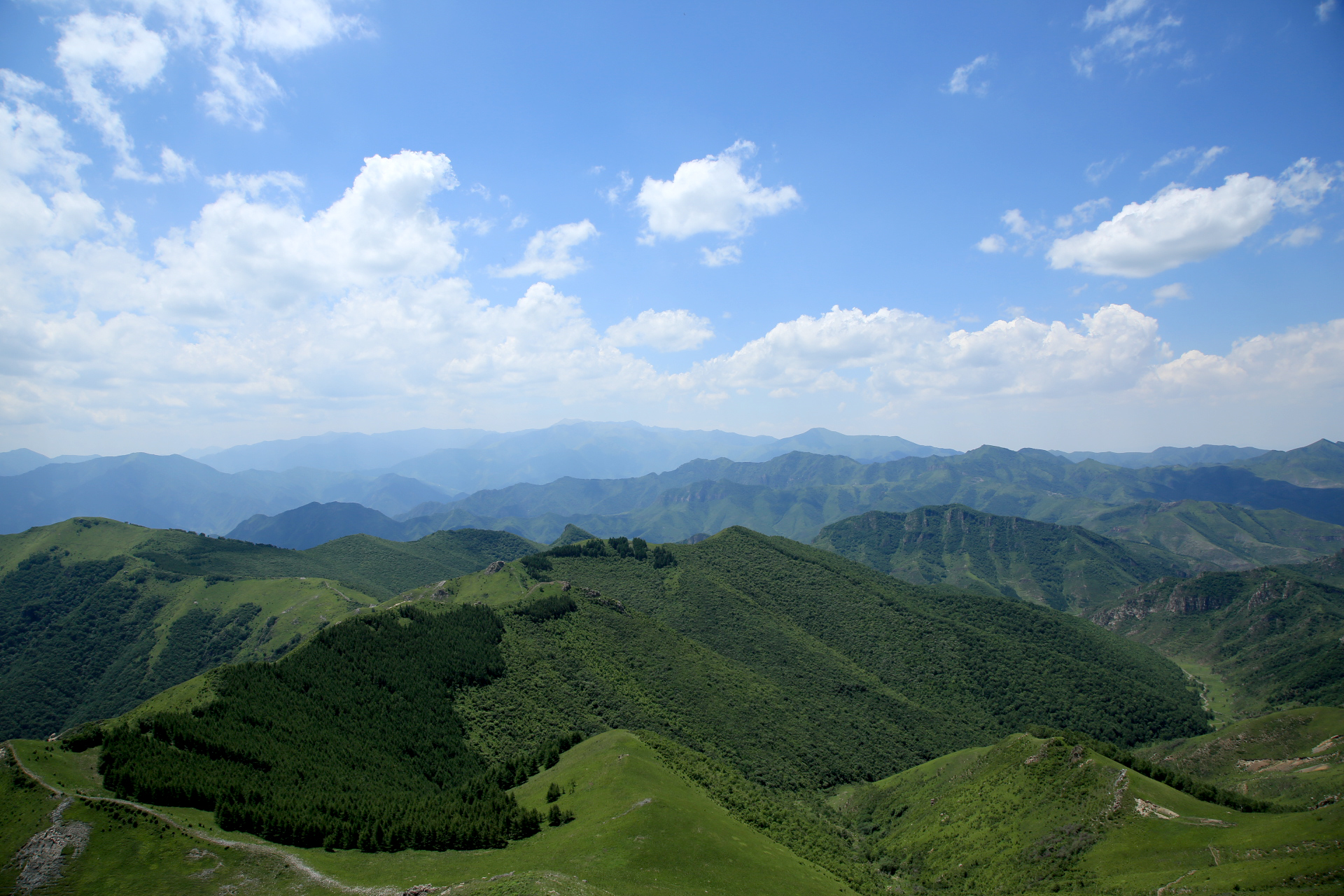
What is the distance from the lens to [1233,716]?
16788cm

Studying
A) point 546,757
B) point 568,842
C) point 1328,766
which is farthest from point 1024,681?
point 568,842

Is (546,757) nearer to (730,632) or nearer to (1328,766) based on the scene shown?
(730,632)

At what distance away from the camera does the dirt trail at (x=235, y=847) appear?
42.0 meters

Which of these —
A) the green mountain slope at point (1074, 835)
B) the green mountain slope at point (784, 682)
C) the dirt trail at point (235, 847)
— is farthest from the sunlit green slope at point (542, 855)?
the green mountain slope at point (784, 682)

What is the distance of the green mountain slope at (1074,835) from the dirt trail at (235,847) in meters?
60.9

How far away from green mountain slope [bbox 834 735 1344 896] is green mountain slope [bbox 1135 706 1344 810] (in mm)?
35182

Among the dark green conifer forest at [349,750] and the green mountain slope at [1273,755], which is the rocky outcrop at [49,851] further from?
the green mountain slope at [1273,755]

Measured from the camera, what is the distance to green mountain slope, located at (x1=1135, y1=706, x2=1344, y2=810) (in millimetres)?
85750

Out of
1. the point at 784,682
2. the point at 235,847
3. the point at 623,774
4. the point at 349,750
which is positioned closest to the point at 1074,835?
the point at 623,774

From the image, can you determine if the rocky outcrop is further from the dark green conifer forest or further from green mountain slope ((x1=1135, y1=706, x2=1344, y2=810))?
green mountain slope ((x1=1135, y1=706, x2=1344, y2=810))

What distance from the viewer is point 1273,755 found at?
104375 mm

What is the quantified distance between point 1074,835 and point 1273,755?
262 ft

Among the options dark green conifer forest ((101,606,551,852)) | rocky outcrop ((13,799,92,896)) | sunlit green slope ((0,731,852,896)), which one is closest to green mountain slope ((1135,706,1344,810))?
sunlit green slope ((0,731,852,896))

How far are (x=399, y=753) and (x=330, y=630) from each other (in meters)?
36.7
